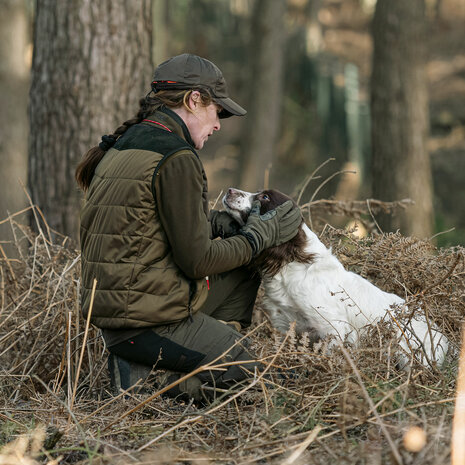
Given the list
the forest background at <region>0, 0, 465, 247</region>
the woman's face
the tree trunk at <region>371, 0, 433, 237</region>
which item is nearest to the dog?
the woman's face

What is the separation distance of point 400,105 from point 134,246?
16.5ft

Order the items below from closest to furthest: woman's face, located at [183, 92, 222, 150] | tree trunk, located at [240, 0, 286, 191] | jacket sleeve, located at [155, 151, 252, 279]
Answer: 1. jacket sleeve, located at [155, 151, 252, 279]
2. woman's face, located at [183, 92, 222, 150]
3. tree trunk, located at [240, 0, 286, 191]

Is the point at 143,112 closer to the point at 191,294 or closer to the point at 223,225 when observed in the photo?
the point at 223,225

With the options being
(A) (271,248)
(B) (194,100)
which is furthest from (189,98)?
(A) (271,248)

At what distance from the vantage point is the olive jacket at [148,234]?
312cm

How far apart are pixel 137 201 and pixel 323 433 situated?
1.42 metres

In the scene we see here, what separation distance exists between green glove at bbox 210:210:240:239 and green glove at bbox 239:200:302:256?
19 centimetres

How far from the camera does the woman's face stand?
3.44m

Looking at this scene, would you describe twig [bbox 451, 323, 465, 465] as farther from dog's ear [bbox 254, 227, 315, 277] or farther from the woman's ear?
the woman's ear

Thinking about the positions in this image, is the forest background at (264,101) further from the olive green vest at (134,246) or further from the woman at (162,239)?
the olive green vest at (134,246)

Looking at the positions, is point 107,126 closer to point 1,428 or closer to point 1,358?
point 1,358

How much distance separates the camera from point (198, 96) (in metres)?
3.40

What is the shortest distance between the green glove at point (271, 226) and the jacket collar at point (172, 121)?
23.9 inches

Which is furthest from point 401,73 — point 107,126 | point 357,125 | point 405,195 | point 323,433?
point 357,125
